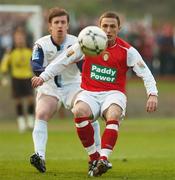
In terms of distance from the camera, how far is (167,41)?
38281mm

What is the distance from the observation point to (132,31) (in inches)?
1524

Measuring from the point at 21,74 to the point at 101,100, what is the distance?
12244 mm

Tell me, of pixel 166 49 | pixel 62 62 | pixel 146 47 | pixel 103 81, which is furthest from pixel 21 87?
pixel 166 49

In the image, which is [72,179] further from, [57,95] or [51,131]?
[51,131]

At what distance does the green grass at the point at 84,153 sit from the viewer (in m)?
12.5

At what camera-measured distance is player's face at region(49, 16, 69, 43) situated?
1333cm

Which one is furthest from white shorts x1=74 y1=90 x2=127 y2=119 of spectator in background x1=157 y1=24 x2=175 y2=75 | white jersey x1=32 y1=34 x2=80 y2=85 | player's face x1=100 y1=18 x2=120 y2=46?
spectator in background x1=157 y1=24 x2=175 y2=75

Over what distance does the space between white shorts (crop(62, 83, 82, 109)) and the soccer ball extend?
181 cm

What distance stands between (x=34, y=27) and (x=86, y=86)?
48.0ft

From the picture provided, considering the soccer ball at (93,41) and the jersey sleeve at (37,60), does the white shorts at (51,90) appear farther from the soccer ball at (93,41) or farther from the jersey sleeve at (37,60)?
the soccer ball at (93,41)

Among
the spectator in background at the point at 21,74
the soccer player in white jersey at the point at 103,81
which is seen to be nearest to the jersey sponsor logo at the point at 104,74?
the soccer player in white jersey at the point at 103,81

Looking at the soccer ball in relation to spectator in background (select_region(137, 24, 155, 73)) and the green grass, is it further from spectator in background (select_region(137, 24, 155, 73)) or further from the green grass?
spectator in background (select_region(137, 24, 155, 73))

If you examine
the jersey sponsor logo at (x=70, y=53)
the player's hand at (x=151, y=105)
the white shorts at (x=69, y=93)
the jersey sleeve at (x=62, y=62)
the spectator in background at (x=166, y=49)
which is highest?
the spectator in background at (x=166, y=49)

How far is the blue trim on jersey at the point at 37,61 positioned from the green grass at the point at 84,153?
4.83 feet
